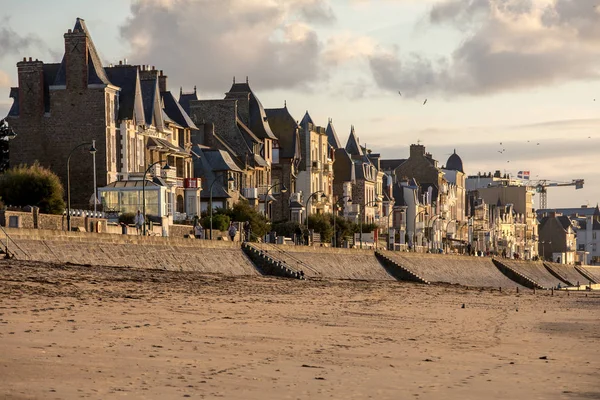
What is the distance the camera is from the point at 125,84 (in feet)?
243

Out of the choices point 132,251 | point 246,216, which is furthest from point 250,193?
point 132,251

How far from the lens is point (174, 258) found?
47.8 meters

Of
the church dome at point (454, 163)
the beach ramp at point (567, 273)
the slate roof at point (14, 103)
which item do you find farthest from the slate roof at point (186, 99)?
the church dome at point (454, 163)

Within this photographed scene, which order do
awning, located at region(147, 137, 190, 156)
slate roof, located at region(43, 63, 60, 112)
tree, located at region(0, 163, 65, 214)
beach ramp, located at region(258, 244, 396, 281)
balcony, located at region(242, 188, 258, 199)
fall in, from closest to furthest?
tree, located at region(0, 163, 65, 214) < beach ramp, located at region(258, 244, 396, 281) < slate roof, located at region(43, 63, 60, 112) < awning, located at region(147, 137, 190, 156) < balcony, located at region(242, 188, 258, 199)

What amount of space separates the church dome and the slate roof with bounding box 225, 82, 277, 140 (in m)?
94.9

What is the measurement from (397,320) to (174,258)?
2035cm

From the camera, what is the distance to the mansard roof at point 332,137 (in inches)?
4958

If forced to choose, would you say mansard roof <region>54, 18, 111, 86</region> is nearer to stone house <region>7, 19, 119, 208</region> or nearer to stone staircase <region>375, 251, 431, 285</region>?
stone house <region>7, 19, 119, 208</region>

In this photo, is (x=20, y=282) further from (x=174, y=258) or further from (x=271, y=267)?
(x=271, y=267)

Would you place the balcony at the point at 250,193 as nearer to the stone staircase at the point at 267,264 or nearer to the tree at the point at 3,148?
the tree at the point at 3,148

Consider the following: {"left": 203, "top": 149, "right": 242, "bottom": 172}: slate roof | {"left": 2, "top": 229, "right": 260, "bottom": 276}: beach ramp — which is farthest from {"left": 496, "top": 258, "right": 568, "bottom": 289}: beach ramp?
{"left": 2, "top": 229, "right": 260, "bottom": 276}: beach ramp

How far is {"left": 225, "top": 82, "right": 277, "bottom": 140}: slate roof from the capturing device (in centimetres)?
10175

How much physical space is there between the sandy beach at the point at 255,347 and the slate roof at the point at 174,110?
50.5 meters

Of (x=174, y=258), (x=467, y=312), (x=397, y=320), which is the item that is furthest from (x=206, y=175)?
(x=397, y=320)
